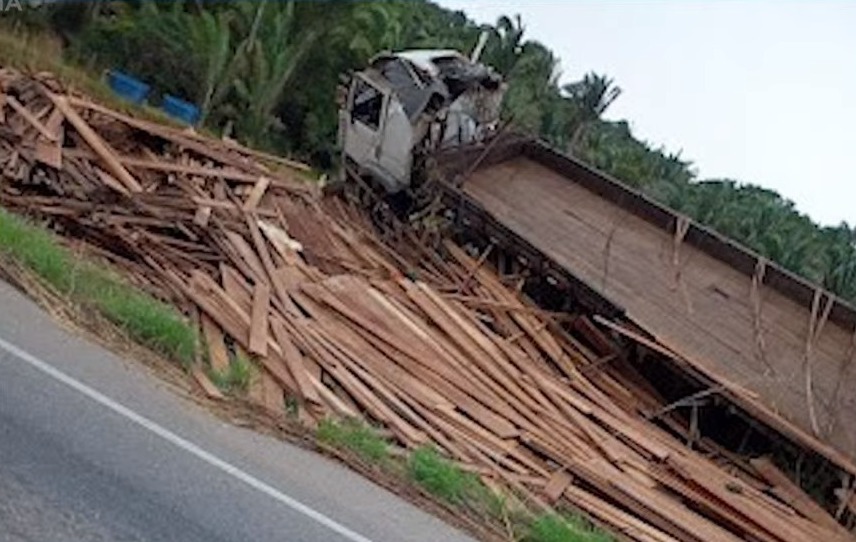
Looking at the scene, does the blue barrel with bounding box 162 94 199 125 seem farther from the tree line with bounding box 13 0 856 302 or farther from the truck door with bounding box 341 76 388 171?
the truck door with bounding box 341 76 388 171

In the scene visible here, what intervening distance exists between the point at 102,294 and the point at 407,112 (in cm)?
526

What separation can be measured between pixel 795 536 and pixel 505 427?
6.61 feet

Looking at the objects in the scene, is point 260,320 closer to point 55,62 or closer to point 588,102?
point 55,62

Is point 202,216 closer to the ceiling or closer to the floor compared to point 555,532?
closer to the ceiling

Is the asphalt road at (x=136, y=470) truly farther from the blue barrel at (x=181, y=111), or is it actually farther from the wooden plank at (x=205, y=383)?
the blue barrel at (x=181, y=111)

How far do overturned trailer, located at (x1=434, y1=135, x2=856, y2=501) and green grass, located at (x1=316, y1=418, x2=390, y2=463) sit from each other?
3.15 m

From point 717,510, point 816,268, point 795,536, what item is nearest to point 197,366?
point 717,510

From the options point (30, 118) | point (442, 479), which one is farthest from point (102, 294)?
point (30, 118)

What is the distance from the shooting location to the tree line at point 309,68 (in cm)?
2197

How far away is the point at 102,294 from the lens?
7.86 m

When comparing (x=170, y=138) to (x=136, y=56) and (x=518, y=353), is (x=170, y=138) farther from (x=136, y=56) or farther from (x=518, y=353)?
(x=136, y=56)

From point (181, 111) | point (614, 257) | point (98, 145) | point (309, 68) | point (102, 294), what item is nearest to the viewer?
point (102, 294)

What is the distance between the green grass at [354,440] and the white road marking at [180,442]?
93cm

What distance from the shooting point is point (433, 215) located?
11.9 metres
